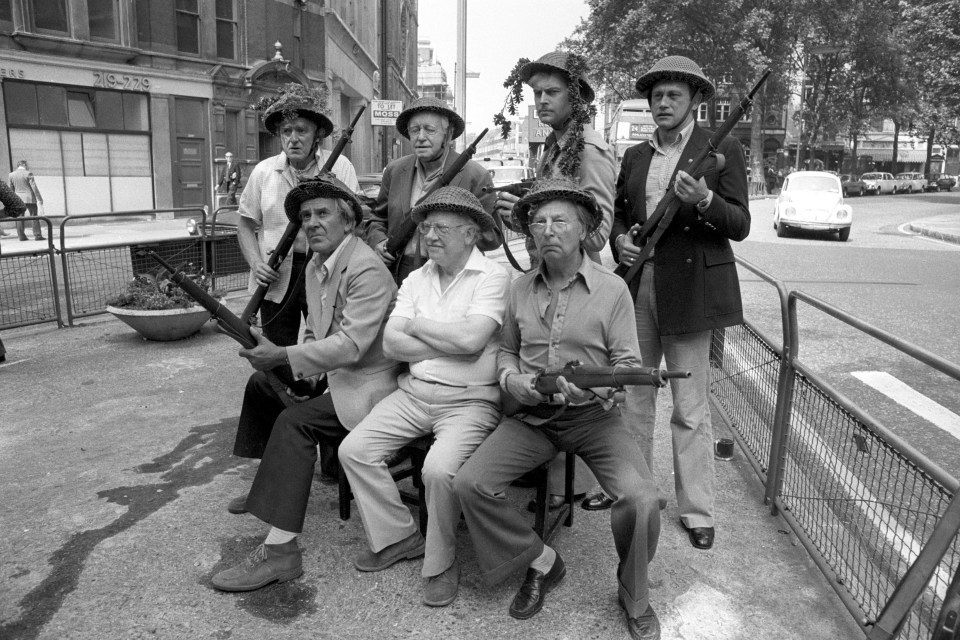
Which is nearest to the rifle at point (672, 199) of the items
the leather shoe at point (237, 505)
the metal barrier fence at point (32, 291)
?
the leather shoe at point (237, 505)

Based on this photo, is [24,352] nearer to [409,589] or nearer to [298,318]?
[298,318]

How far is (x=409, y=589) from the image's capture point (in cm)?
319

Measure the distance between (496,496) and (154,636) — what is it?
137 centimetres

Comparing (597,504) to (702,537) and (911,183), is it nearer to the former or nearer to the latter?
(702,537)

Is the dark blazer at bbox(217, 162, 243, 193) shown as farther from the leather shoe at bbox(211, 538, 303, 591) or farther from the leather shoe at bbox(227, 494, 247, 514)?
the leather shoe at bbox(211, 538, 303, 591)

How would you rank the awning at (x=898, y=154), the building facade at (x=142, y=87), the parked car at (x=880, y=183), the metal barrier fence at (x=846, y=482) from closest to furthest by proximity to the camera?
the metal barrier fence at (x=846, y=482) → the building facade at (x=142, y=87) → the parked car at (x=880, y=183) → the awning at (x=898, y=154)

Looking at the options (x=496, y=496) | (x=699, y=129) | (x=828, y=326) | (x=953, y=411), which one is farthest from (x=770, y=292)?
(x=496, y=496)

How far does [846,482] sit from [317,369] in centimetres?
277

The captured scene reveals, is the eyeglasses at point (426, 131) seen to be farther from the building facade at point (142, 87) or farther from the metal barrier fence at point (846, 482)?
the building facade at point (142, 87)

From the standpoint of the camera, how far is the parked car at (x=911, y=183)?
5194 centimetres

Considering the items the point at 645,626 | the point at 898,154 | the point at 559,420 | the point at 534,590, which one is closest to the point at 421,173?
the point at 559,420

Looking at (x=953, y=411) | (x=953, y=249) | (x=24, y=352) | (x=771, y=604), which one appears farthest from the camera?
(x=953, y=249)

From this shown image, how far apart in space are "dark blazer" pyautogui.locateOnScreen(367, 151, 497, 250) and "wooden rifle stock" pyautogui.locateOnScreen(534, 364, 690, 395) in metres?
1.27

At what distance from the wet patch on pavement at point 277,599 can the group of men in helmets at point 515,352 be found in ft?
0.18
